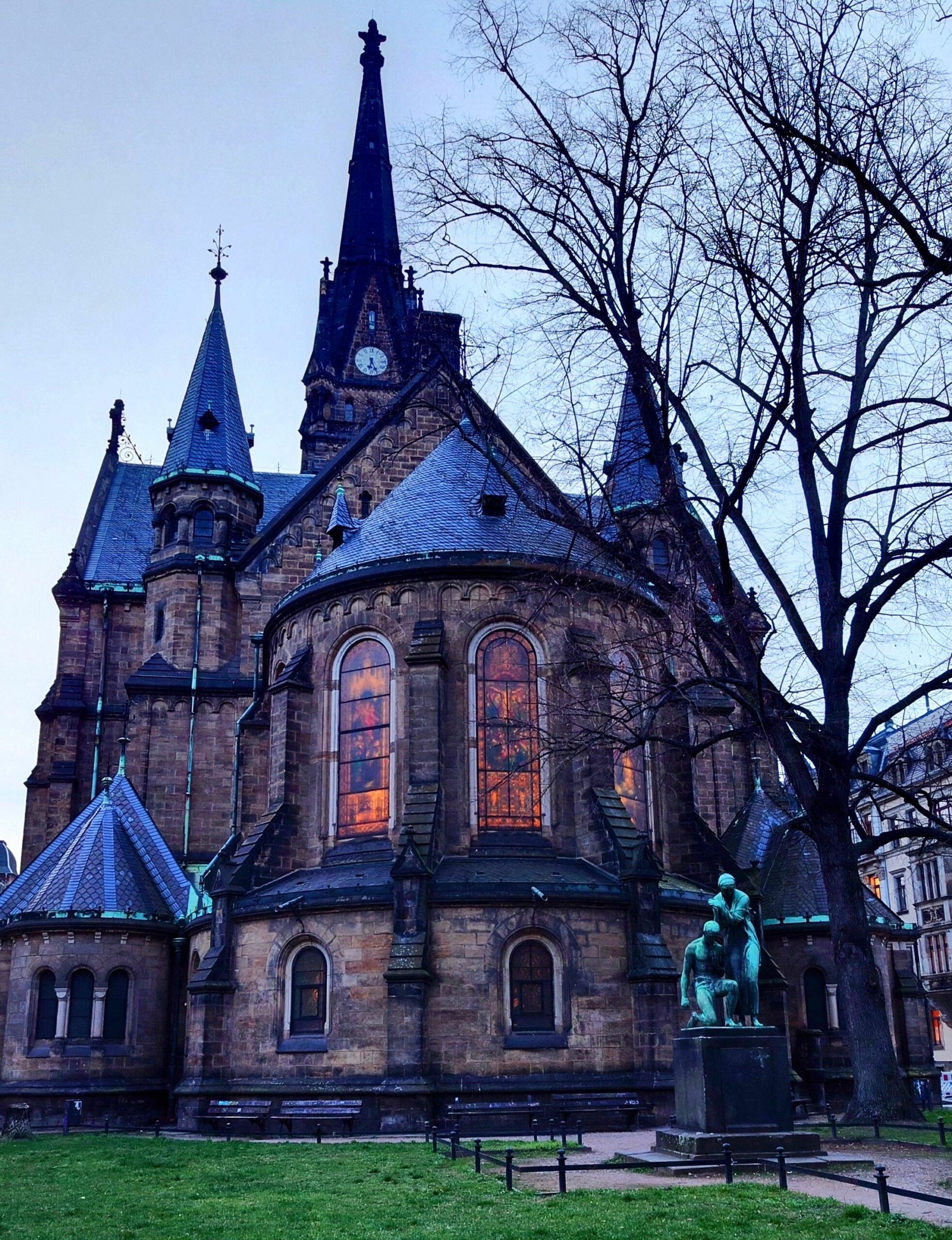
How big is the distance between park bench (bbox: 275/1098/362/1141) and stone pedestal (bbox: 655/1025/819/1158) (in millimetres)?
8472

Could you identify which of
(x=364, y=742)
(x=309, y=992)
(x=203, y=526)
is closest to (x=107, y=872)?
(x=364, y=742)

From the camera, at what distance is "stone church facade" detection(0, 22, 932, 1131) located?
77.7ft

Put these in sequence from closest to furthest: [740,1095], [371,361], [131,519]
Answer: [740,1095] → [131,519] → [371,361]

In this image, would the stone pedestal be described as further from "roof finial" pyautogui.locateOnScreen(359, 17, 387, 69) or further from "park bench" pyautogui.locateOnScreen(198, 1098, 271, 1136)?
"roof finial" pyautogui.locateOnScreen(359, 17, 387, 69)

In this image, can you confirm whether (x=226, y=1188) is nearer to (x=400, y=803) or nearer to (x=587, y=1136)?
(x=587, y=1136)

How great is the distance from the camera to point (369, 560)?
28391 mm

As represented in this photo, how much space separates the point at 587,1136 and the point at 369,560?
13.2 m

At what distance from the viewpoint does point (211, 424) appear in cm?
4128

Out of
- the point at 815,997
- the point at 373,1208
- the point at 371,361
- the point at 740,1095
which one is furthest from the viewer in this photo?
the point at 371,361

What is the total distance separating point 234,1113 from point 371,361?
37924 mm

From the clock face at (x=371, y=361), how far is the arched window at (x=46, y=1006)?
3275 centimetres

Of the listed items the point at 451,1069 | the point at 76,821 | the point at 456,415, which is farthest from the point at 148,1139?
the point at 456,415

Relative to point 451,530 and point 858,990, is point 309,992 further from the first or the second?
point 858,990

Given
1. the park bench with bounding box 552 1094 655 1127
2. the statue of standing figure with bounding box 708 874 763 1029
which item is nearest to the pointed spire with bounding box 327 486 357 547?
the park bench with bounding box 552 1094 655 1127
